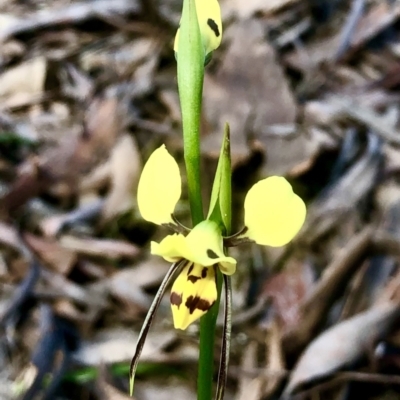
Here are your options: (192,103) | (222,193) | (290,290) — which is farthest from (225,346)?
(290,290)

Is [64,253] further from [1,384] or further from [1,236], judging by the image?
[1,384]

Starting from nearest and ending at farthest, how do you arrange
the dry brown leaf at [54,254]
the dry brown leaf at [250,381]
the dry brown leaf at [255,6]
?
1. the dry brown leaf at [250,381]
2. the dry brown leaf at [54,254]
3. the dry brown leaf at [255,6]

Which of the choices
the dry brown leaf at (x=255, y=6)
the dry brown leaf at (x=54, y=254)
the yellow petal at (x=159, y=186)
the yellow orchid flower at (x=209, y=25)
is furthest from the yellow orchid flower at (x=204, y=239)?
the dry brown leaf at (x=255, y=6)

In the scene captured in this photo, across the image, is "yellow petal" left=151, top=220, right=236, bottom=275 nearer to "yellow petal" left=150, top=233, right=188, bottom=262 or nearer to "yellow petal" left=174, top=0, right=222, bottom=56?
"yellow petal" left=150, top=233, right=188, bottom=262

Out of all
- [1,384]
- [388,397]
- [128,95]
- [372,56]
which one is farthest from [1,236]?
[372,56]

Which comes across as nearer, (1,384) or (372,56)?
(1,384)

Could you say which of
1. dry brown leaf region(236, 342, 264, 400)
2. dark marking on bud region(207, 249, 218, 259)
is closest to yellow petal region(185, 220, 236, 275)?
dark marking on bud region(207, 249, 218, 259)

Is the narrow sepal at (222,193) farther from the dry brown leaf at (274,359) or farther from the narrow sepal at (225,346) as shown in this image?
the dry brown leaf at (274,359)

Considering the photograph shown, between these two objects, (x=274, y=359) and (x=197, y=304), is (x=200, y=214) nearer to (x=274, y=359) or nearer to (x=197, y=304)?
(x=197, y=304)
